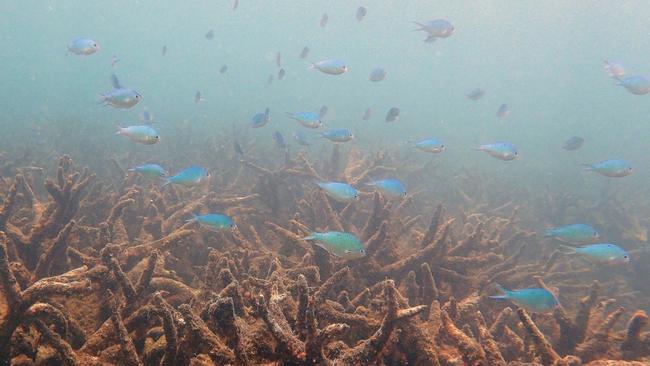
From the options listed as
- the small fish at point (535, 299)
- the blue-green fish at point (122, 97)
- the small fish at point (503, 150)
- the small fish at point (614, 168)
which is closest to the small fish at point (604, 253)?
the small fish at point (535, 299)

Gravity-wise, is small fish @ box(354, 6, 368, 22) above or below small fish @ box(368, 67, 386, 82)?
above

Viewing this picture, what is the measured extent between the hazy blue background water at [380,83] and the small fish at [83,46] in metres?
6.75

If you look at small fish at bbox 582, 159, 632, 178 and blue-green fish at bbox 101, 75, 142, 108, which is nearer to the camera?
blue-green fish at bbox 101, 75, 142, 108

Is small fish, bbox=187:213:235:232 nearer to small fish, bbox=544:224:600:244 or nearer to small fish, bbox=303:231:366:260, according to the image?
small fish, bbox=303:231:366:260

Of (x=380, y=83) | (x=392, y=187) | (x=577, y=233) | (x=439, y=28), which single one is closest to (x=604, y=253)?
(x=577, y=233)

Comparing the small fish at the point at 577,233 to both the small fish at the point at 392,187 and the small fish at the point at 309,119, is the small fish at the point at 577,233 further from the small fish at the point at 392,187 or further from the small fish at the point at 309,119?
the small fish at the point at 309,119

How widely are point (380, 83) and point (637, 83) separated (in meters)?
119

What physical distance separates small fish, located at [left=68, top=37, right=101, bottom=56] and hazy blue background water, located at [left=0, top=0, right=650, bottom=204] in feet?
22.2

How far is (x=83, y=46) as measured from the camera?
7176 mm

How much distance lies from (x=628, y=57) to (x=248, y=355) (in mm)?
168689

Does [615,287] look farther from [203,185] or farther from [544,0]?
[544,0]

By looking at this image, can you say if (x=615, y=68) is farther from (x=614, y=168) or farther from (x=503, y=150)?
(x=503, y=150)

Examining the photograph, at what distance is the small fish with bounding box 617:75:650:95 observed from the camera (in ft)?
24.9

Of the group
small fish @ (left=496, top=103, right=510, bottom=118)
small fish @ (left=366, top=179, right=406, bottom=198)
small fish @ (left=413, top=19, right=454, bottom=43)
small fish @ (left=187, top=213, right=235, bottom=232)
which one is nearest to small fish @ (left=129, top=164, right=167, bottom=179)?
small fish @ (left=187, top=213, right=235, bottom=232)
